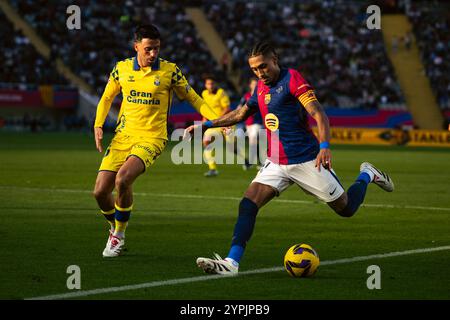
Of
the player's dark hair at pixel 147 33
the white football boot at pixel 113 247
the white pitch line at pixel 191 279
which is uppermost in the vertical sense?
the player's dark hair at pixel 147 33

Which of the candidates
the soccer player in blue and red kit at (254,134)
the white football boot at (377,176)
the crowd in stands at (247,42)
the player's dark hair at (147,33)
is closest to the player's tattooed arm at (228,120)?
the player's dark hair at (147,33)

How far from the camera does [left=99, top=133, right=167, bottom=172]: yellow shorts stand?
34.9 feet

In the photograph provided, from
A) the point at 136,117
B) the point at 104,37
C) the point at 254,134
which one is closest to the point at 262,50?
the point at 136,117

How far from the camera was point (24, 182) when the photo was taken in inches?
805

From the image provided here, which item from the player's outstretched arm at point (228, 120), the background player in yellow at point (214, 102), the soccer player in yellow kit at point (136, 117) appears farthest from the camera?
the background player in yellow at point (214, 102)

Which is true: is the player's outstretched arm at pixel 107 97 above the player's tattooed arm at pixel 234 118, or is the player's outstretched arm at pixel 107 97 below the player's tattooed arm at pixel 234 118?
above

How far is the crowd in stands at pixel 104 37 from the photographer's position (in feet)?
171

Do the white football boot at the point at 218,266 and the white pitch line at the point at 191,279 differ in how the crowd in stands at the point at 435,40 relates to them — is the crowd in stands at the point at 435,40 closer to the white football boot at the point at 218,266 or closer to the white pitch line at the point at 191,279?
the white pitch line at the point at 191,279

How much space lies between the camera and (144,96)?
10.8m

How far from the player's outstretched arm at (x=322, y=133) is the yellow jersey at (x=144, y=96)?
6.30ft

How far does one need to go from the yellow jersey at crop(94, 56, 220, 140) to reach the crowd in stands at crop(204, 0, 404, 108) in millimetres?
39225

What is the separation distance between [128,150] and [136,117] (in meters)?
0.39

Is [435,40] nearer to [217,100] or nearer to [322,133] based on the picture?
[217,100]

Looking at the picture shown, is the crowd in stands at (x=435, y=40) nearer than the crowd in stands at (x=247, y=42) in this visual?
Yes
